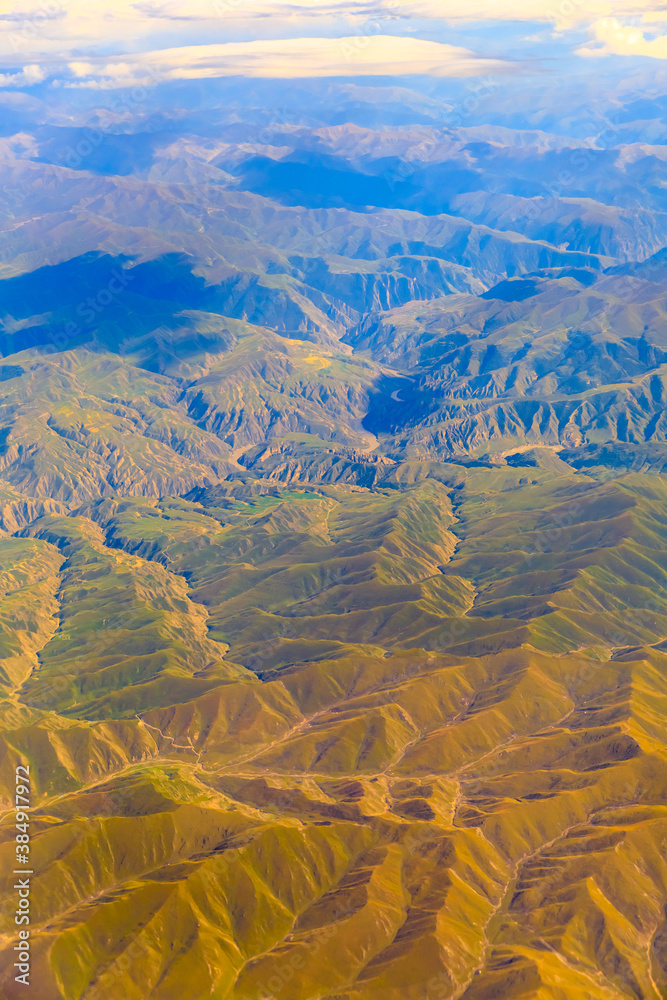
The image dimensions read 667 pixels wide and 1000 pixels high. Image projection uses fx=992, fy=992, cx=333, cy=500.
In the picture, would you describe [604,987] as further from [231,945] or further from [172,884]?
[172,884]

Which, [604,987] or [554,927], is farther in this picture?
[554,927]

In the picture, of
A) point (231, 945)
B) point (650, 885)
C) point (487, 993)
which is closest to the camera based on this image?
point (487, 993)

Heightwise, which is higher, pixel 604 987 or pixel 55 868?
pixel 55 868

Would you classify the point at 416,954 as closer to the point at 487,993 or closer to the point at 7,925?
the point at 487,993

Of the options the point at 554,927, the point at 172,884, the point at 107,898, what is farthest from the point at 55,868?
the point at 554,927

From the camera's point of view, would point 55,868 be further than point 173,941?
Yes

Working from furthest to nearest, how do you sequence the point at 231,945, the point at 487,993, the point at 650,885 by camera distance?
the point at 650,885
the point at 231,945
the point at 487,993

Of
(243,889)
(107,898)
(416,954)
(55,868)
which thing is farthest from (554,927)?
(55,868)

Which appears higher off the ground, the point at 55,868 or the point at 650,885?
the point at 55,868

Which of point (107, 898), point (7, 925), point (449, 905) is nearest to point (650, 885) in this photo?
point (449, 905)
